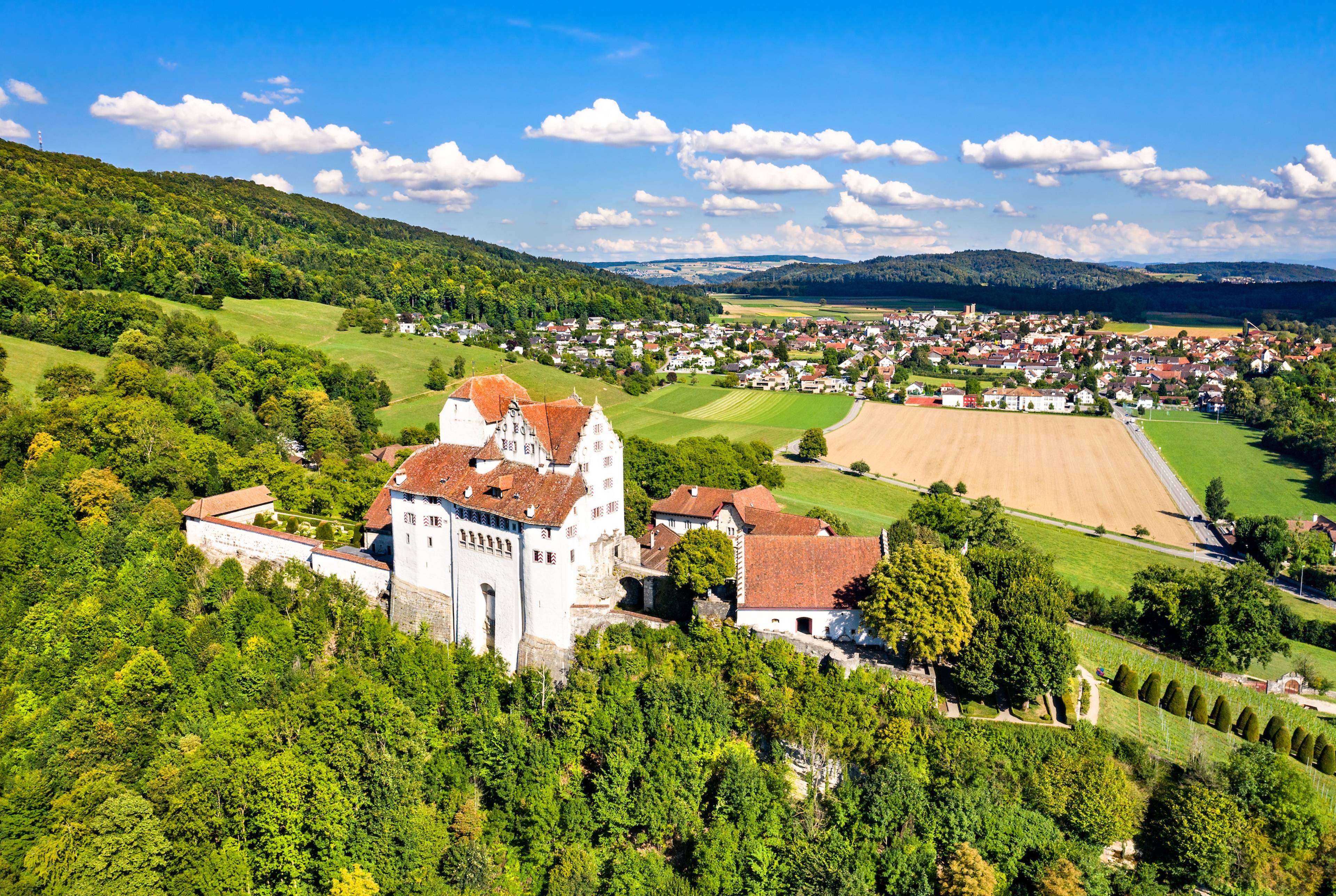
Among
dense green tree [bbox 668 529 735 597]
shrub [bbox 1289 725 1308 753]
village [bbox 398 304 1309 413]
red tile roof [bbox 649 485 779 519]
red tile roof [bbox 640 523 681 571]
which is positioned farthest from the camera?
village [bbox 398 304 1309 413]

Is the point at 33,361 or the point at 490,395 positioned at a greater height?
the point at 490,395

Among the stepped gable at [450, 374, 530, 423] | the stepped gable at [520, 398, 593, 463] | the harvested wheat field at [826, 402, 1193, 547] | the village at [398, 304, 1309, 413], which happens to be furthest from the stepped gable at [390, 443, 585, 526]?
the village at [398, 304, 1309, 413]

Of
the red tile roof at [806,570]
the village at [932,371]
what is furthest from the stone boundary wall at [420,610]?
the village at [932,371]

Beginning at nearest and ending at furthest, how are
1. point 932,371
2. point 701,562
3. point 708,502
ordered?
point 701,562 < point 708,502 < point 932,371

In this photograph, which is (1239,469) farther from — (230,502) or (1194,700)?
(230,502)

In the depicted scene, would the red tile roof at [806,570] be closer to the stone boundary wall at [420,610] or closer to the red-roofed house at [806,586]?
the red-roofed house at [806,586]

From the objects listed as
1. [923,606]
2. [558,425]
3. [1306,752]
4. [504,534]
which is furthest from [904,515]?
[504,534]

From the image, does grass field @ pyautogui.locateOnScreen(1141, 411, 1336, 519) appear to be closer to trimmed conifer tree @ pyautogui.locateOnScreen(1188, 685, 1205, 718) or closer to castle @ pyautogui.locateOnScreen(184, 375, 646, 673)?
trimmed conifer tree @ pyautogui.locateOnScreen(1188, 685, 1205, 718)
